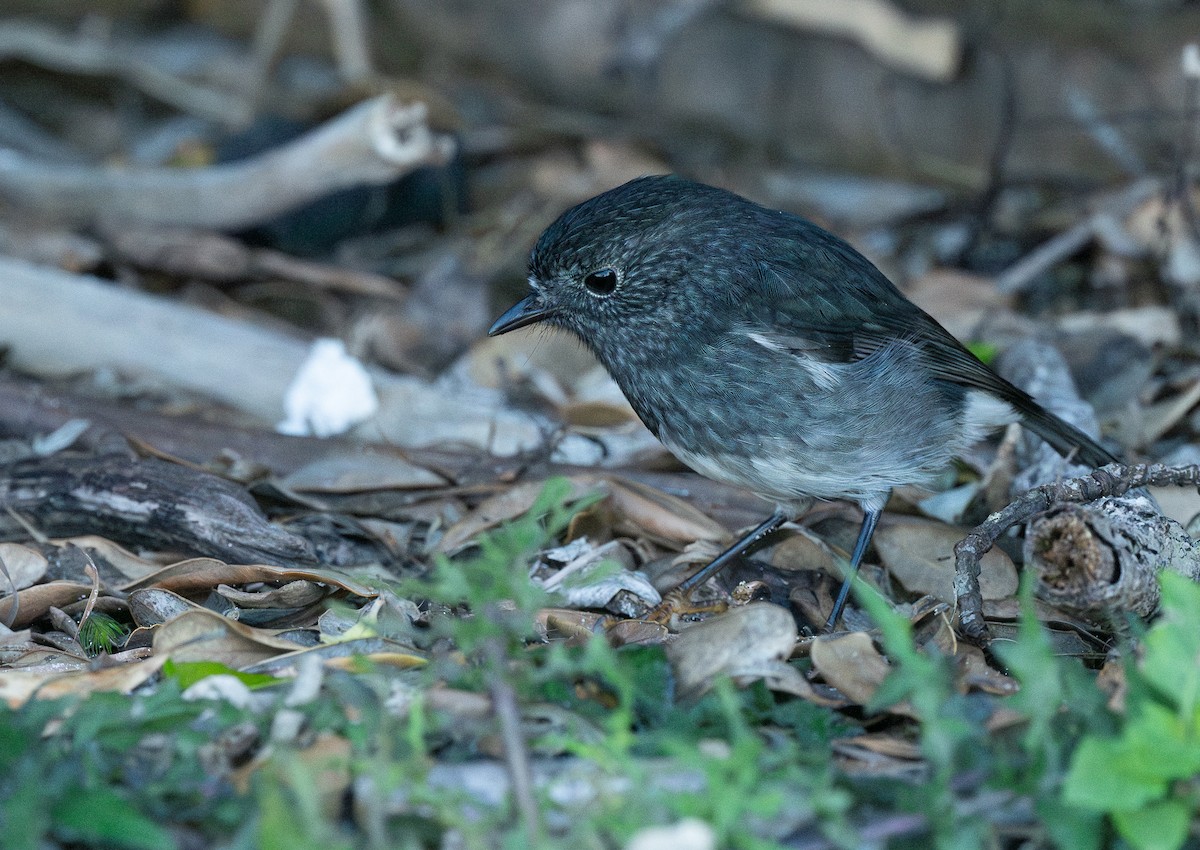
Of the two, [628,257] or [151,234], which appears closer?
[628,257]

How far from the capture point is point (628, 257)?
3.77m

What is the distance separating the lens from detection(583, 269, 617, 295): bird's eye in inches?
150

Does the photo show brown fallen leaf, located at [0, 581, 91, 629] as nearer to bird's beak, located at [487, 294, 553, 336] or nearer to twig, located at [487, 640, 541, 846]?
bird's beak, located at [487, 294, 553, 336]

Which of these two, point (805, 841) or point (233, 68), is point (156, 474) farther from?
point (233, 68)

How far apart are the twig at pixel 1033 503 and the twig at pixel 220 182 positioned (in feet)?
10.3

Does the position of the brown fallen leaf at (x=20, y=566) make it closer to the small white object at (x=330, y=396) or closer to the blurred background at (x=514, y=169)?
the small white object at (x=330, y=396)

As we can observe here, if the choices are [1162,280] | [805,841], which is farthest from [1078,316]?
[805,841]

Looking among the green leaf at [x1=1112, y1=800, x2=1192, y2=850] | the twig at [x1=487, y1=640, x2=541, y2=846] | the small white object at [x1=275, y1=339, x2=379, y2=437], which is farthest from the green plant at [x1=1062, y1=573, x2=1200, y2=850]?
the small white object at [x1=275, y1=339, x2=379, y2=437]

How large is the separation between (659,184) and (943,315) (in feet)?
6.65

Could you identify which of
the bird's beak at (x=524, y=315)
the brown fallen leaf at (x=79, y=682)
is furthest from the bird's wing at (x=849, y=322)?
the brown fallen leaf at (x=79, y=682)

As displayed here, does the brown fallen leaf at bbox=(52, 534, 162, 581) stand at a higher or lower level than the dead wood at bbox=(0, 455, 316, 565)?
lower

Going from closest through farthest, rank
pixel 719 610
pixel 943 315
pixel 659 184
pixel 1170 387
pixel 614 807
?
pixel 614 807 < pixel 719 610 < pixel 659 184 < pixel 1170 387 < pixel 943 315

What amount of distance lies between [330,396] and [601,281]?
1.33m

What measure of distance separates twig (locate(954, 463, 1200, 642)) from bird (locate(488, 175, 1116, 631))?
18.5 inches
